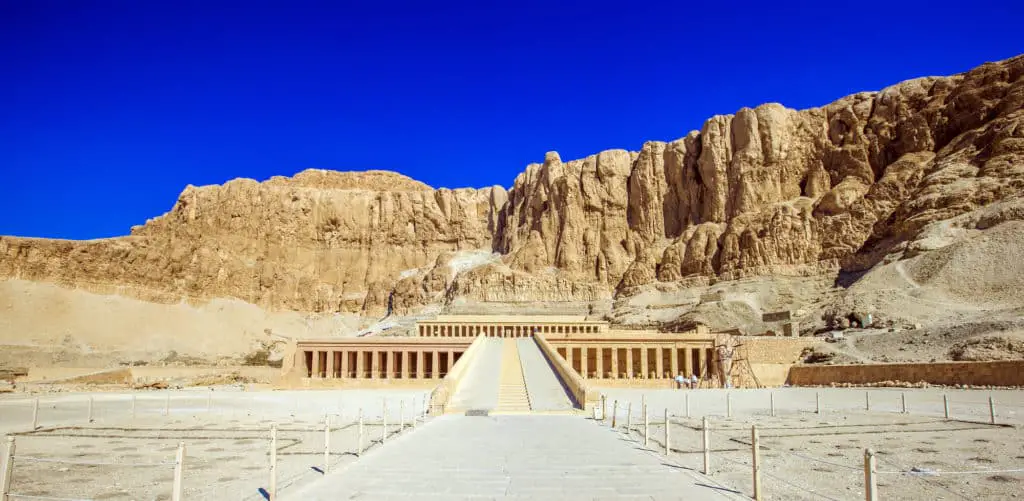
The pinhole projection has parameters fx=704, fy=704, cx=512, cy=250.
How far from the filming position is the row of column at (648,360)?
54.2 m

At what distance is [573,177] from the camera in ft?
419

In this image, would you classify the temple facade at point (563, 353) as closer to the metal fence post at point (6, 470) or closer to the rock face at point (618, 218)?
the rock face at point (618, 218)

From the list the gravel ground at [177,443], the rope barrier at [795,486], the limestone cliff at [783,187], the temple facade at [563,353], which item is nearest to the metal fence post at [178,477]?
the gravel ground at [177,443]

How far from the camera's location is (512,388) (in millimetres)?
30453

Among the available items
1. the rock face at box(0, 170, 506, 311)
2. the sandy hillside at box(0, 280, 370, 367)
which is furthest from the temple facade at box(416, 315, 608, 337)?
the rock face at box(0, 170, 506, 311)

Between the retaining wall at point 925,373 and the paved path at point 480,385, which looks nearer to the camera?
the paved path at point 480,385

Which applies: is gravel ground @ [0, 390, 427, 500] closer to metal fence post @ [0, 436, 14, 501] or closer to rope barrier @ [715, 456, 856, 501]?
metal fence post @ [0, 436, 14, 501]

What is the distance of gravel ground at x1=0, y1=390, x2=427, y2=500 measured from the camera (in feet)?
42.2

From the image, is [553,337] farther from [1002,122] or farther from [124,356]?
[1002,122]

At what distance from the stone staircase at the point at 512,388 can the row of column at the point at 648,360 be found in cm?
1234

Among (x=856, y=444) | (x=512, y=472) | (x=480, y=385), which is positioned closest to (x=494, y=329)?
(x=480, y=385)

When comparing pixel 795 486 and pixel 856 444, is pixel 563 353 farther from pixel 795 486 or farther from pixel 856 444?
pixel 795 486

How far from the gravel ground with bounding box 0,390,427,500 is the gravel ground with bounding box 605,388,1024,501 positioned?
8046mm

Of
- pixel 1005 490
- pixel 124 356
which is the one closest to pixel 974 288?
pixel 1005 490
